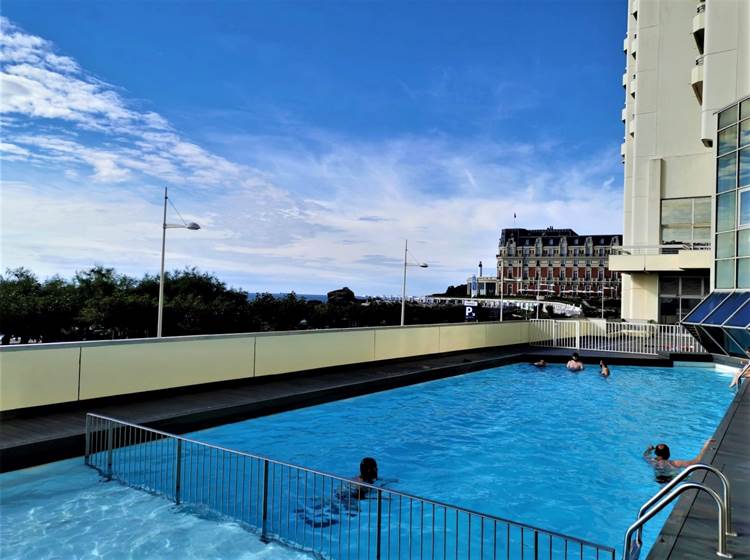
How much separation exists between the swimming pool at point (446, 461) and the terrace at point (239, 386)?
15.0 inches

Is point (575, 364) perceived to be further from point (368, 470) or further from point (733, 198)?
point (368, 470)

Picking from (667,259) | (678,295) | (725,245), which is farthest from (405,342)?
(678,295)

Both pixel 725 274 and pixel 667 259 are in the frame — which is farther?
pixel 667 259

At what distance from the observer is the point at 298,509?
6.55 metres

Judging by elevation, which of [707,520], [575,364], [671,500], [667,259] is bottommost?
[575,364]

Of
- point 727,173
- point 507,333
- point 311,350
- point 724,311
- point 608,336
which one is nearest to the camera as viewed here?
point 311,350

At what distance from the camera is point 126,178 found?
2248 cm

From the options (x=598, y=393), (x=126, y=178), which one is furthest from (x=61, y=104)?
(x=598, y=393)

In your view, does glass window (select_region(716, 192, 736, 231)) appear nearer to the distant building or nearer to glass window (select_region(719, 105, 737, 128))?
glass window (select_region(719, 105, 737, 128))

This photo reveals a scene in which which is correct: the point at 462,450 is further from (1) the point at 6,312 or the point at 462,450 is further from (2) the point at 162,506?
(1) the point at 6,312

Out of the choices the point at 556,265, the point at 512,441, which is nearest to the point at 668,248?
the point at 512,441

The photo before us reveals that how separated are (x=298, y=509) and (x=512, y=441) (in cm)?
561

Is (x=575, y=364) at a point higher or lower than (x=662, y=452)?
higher

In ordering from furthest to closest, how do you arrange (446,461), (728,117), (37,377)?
(728,117), (446,461), (37,377)
